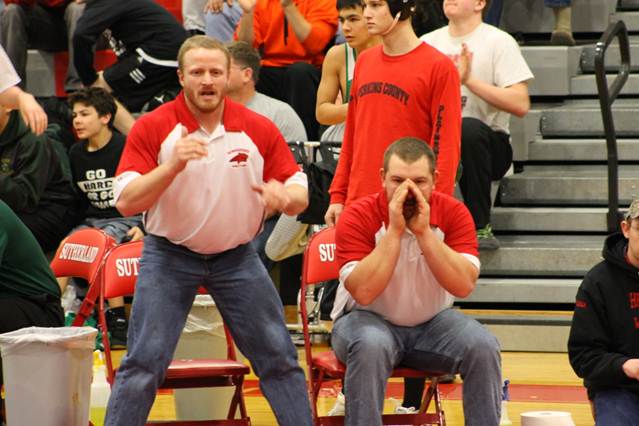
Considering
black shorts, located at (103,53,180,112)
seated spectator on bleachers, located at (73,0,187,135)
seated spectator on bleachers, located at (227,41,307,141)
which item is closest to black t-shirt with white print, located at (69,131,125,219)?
seated spectator on bleachers, located at (73,0,187,135)

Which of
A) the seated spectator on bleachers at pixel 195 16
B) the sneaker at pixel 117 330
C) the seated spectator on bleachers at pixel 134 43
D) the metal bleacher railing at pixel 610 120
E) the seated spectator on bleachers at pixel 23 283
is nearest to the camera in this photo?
the seated spectator on bleachers at pixel 23 283

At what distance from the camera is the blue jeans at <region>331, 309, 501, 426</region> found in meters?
5.14

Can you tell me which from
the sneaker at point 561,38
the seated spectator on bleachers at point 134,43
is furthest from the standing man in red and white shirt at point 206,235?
the sneaker at point 561,38

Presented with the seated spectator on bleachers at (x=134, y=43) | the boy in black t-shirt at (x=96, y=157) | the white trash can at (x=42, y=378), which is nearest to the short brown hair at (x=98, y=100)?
the boy in black t-shirt at (x=96, y=157)

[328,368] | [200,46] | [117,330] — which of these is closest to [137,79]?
[117,330]

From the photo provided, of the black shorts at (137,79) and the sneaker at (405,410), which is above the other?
the black shorts at (137,79)

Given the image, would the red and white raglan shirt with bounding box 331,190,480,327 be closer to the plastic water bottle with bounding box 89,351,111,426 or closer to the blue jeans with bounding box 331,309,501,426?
the blue jeans with bounding box 331,309,501,426

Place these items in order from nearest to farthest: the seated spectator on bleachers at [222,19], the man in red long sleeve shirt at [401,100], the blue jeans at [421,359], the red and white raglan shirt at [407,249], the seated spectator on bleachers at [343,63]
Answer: the blue jeans at [421,359], the red and white raglan shirt at [407,249], the man in red long sleeve shirt at [401,100], the seated spectator on bleachers at [343,63], the seated spectator on bleachers at [222,19]

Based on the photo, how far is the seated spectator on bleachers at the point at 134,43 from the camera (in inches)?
373

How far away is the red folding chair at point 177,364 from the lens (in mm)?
5625

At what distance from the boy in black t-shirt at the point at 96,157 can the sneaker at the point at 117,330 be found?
68cm

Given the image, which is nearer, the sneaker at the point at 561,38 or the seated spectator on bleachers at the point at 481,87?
the seated spectator on bleachers at the point at 481,87

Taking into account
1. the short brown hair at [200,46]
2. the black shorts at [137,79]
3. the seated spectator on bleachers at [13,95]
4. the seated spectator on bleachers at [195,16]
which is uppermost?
the seated spectator on bleachers at [195,16]

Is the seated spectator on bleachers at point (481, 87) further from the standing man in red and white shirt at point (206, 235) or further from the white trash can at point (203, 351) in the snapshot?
the standing man in red and white shirt at point (206, 235)
